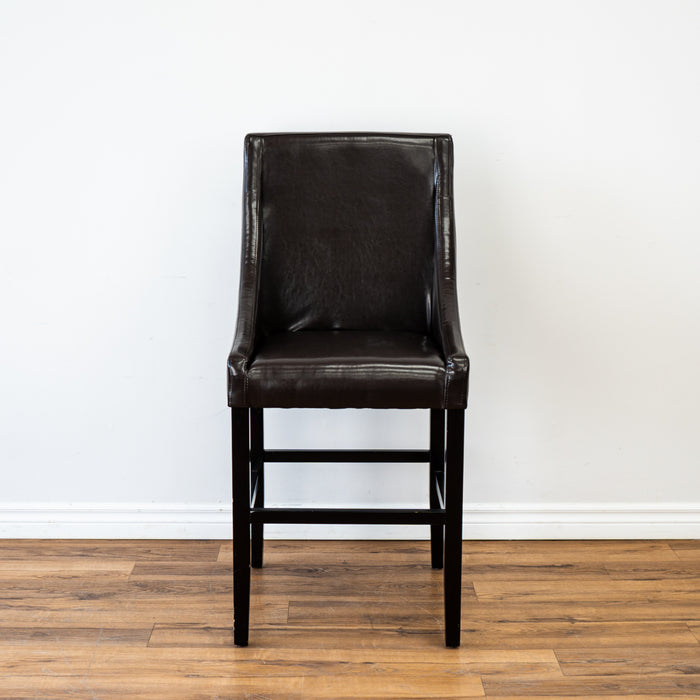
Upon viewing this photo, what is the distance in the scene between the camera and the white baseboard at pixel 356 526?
A: 2.25m

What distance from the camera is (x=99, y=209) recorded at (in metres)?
2.12

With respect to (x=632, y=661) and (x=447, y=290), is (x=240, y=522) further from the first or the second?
(x=632, y=661)

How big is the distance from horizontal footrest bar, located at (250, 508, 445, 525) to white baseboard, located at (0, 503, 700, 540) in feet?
1.93

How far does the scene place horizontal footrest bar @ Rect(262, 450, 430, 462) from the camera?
201cm

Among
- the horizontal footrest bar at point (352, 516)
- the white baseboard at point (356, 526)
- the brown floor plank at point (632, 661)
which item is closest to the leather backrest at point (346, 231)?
the horizontal footrest bar at point (352, 516)

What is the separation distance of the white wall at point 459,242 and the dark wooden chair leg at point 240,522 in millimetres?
536

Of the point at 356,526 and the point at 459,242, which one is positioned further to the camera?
the point at 356,526

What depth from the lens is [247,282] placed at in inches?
72.0

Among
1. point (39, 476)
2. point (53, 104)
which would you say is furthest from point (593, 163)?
point (39, 476)

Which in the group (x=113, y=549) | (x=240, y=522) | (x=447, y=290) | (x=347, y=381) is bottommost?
(x=113, y=549)

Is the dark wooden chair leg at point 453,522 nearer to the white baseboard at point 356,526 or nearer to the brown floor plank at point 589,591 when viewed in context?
the brown floor plank at point 589,591

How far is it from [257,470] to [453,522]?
0.53 meters

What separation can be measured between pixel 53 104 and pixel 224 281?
0.62m

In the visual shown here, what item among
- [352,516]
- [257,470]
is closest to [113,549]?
[257,470]
